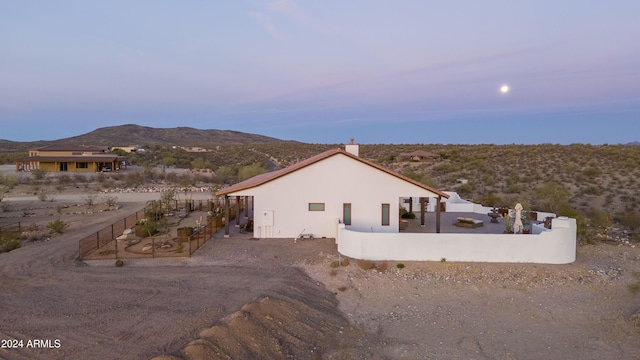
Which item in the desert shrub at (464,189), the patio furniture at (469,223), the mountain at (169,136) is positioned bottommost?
the patio furniture at (469,223)

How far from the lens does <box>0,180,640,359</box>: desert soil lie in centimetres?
934

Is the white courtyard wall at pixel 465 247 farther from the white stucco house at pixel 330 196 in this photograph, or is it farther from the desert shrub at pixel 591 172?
the desert shrub at pixel 591 172

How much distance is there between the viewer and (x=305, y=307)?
38.1 ft

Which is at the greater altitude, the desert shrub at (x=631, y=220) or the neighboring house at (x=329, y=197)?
the neighboring house at (x=329, y=197)

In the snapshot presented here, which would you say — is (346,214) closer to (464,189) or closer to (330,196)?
(330,196)

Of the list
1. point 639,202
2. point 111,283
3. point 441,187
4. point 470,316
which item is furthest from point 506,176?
point 111,283

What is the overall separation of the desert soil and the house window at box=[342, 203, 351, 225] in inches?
97.4

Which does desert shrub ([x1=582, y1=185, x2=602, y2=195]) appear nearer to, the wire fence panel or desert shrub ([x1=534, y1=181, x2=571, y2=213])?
desert shrub ([x1=534, y1=181, x2=571, y2=213])

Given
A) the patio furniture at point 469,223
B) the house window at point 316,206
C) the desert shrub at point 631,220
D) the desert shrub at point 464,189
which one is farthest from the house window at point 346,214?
the desert shrub at point 464,189

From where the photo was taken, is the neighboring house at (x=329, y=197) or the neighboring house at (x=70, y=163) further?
the neighboring house at (x=70, y=163)

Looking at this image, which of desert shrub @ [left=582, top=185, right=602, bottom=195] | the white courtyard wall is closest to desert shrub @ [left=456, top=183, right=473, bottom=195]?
desert shrub @ [left=582, top=185, right=602, bottom=195]

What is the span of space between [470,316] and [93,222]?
2170 cm

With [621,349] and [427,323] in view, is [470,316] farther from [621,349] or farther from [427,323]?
[621,349]

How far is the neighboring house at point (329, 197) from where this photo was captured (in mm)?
19625
